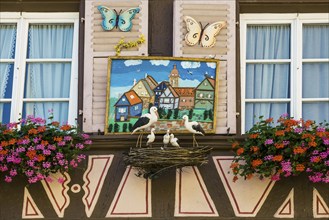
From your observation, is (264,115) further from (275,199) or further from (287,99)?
(275,199)

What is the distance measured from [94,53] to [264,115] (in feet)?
5.72

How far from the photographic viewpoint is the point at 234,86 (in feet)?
31.0

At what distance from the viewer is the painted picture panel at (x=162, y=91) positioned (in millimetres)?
9227

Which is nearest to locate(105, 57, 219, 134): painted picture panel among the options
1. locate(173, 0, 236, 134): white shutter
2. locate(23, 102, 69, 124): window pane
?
locate(173, 0, 236, 134): white shutter

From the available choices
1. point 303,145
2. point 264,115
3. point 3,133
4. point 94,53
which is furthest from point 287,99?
point 3,133

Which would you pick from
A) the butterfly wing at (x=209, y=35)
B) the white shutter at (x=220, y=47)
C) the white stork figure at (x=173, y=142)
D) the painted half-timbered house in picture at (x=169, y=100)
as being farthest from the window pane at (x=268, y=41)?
the white stork figure at (x=173, y=142)

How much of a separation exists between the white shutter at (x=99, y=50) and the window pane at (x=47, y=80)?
1.48 feet

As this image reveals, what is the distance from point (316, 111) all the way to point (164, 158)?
1.78 m

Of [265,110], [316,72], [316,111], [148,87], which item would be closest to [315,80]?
[316,72]

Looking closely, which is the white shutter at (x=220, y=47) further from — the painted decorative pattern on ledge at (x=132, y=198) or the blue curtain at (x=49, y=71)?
the blue curtain at (x=49, y=71)

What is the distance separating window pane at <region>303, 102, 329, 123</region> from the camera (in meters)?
9.64

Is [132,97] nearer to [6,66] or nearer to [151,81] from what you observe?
[151,81]

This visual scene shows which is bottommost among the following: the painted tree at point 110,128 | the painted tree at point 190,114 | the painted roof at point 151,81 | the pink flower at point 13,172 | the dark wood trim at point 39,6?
the pink flower at point 13,172

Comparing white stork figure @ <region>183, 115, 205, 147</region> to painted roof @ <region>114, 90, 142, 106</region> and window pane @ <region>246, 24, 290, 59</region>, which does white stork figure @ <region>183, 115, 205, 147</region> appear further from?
window pane @ <region>246, 24, 290, 59</region>
